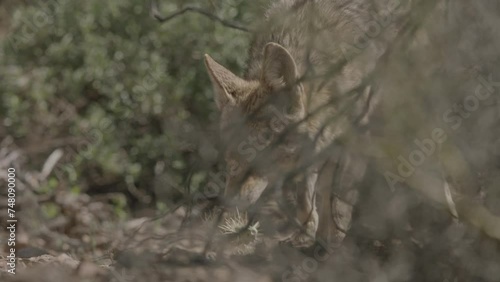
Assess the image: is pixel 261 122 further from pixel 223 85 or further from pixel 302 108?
pixel 223 85

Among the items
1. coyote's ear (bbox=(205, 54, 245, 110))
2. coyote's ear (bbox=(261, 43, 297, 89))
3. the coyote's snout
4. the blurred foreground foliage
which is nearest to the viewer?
the coyote's snout

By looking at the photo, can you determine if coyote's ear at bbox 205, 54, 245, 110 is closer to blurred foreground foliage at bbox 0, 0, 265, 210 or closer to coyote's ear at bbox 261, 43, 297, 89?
coyote's ear at bbox 261, 43, 297, 89

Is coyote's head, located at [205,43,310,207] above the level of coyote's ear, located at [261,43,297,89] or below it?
below

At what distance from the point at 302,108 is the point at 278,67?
0.31m

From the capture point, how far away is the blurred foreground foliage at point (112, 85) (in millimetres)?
7375

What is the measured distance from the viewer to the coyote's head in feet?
16.9

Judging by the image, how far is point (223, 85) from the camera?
6113 millimetres

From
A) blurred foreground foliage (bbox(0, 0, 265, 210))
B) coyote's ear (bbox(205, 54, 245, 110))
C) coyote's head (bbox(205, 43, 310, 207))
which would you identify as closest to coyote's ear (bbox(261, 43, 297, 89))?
coyote's head (bbox(205, 43, 310, 207))

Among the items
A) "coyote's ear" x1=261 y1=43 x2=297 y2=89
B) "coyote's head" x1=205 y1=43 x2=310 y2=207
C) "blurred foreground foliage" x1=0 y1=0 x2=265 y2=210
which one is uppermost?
"coyote's ear" x1=261 y1=43 x2=297 y2=89

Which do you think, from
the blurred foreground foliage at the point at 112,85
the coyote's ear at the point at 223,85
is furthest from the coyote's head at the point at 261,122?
the blurred foreground foliage at the point at 112,85

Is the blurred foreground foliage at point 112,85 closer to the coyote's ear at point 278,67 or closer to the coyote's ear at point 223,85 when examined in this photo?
the coyote's ear at point 223,85

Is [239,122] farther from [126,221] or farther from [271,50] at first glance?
[126,221]

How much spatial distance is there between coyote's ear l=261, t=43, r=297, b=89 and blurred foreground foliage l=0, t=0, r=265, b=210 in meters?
1.45

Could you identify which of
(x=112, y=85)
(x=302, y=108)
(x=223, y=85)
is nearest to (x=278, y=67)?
(x=302, y=108)
